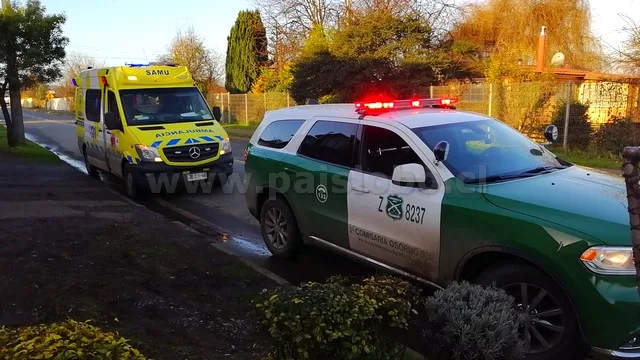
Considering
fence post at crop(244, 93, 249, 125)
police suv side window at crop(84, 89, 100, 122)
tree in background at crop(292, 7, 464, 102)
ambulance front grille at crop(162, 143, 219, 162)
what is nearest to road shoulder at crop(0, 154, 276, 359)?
ambulance front grille at crop(162, 143, 219, 162)

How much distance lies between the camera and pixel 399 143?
4660 mm

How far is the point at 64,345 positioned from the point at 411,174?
2788 mm

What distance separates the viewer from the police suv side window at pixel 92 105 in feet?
36.2

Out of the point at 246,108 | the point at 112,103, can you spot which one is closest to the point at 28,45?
the point at 112,103

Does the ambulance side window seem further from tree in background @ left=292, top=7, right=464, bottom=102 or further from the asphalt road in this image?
tree in background @ left=292, top=7, right=464, bottom=102

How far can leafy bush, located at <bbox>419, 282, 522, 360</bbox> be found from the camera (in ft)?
9.30

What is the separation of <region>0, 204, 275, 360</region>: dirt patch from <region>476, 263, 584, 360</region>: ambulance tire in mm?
1756

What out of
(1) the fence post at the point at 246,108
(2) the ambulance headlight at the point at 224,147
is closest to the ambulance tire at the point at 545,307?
(2) the ambulance headlight at the point at 224,147

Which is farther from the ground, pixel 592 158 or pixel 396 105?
pixel 396 105

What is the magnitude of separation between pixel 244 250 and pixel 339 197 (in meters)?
1.99

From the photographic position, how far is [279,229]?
6102mm

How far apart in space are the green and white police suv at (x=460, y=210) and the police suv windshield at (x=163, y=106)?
4433mm

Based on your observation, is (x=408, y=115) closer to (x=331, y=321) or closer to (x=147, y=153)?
(x=331, y=321)

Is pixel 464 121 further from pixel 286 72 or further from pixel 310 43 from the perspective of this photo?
pixel 286 72
